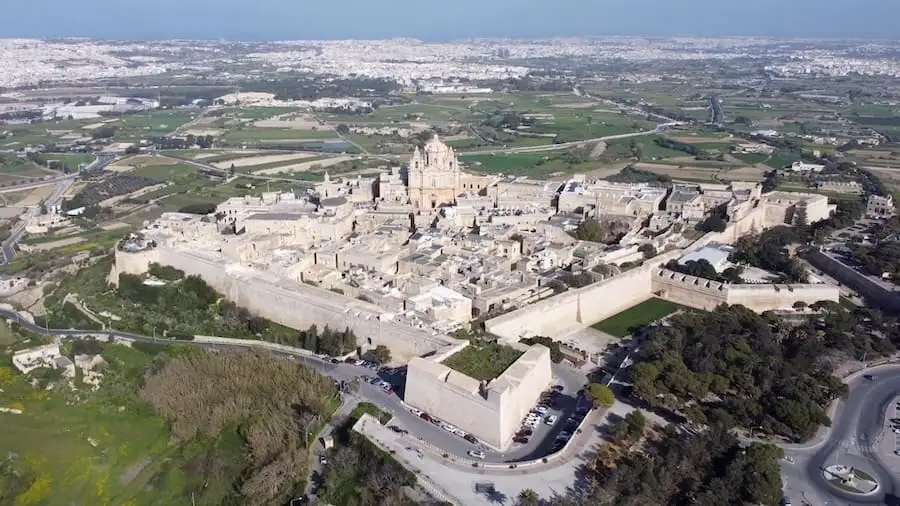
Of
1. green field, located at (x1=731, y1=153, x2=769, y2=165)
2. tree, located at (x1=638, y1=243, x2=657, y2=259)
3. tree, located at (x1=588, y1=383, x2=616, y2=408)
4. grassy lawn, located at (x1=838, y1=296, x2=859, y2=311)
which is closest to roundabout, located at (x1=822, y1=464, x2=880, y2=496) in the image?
tree, located at (x1=588, y1=383, x2=616, y2=408)

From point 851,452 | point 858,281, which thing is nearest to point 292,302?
point 851,452

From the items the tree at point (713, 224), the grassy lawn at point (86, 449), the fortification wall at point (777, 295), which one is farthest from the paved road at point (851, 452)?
the grassy lawn at point (86, 449)

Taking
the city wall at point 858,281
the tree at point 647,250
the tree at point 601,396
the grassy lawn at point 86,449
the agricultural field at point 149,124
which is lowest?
the grassy lawn at point 86,449

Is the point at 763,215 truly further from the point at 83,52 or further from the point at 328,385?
the point at 83,52

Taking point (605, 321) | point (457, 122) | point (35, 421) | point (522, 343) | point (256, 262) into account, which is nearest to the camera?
point (35, 421)

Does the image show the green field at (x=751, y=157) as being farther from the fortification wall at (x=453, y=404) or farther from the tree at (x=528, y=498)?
the tree at (x=528, y=498)

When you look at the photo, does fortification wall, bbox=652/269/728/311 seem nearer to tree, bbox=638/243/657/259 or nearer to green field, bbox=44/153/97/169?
tree, bbox=638/243/657/259

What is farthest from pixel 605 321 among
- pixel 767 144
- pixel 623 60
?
pixel 623 60
